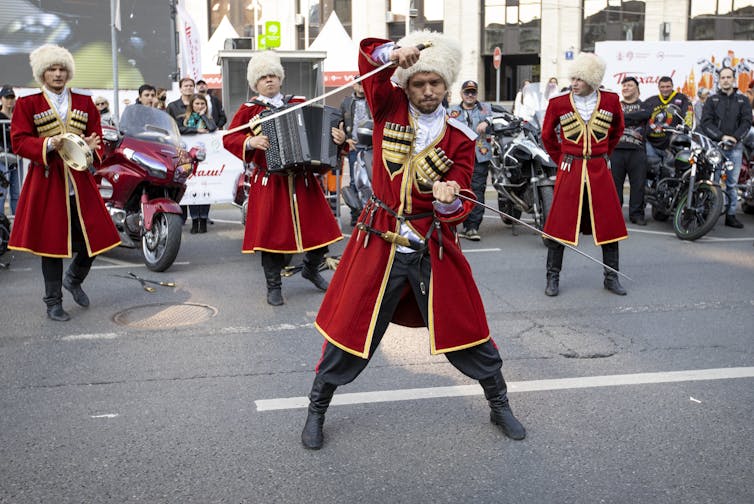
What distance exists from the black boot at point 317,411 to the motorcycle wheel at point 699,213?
6.99 meters

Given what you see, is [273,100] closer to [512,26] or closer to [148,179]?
[148,179]

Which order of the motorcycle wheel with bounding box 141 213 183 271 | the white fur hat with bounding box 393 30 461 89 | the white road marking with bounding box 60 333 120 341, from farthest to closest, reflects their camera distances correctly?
1. the motorcycle wheel with bounding box 141 213 183 271
2. the white road marking with bounding box 60 333 120 341
3. the white fur hat with bounding box 393 30 461 89

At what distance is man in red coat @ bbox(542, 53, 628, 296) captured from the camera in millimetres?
6945

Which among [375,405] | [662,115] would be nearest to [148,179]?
[375,405]

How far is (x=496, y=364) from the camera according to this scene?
13.0 feet

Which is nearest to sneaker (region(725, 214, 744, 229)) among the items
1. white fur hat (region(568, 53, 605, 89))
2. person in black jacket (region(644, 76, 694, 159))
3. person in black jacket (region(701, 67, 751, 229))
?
person in black jacket (region(701, 67, 751, 229))

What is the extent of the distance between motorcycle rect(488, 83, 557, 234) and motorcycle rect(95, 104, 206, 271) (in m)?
3.82

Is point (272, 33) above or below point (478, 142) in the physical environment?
above

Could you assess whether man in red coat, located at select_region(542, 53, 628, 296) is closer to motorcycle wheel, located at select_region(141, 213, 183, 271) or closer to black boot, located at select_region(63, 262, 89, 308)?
motorcycle wheel, located at select_region(141, 213, 183, 271)

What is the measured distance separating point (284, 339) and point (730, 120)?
7.92 meters

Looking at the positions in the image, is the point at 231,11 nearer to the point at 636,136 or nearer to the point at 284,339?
the point at 636,136

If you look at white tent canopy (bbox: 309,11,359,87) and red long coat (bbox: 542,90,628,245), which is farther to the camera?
white tent canopy (bbox: 309,11,359,87)

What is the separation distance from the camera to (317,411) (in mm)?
3922

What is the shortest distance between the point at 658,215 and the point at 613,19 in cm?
3107
